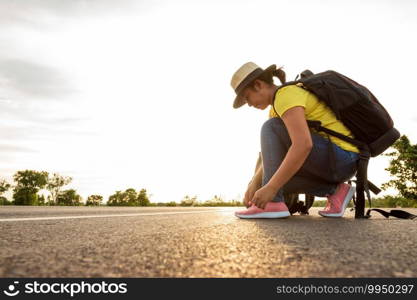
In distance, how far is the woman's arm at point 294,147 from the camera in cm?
268

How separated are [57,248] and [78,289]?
0.51 meters

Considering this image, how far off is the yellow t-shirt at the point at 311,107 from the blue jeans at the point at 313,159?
7 cm

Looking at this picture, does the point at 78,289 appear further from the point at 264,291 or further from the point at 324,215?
the point at 324,215

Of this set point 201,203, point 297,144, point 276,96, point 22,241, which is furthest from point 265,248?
point 201,203

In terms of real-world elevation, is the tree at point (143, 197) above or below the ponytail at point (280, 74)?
below

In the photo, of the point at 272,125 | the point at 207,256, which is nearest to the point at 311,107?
the point at 272,125

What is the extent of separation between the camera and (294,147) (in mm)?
2695

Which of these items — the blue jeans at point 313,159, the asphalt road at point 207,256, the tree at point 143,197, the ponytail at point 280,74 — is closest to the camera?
the asphalt road at point 207,256

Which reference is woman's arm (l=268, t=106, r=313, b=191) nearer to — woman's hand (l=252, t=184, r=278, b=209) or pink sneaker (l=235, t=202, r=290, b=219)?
woman's hand (l=252, t=184, r=278, b=209)

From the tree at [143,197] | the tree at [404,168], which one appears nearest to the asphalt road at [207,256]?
the tree at [143,197]

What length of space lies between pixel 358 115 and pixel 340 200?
0.78m

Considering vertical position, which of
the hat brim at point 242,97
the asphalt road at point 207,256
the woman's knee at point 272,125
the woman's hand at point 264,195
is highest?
the hat brim at point 242,97

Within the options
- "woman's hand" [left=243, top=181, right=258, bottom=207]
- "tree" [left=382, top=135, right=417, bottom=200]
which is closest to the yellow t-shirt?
"woman's hand" [left=243, top=181, right=258, bottom=207]

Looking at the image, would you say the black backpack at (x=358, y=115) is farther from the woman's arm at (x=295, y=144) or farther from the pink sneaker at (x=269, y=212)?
the pink sneaker at (x=269, y=212)
